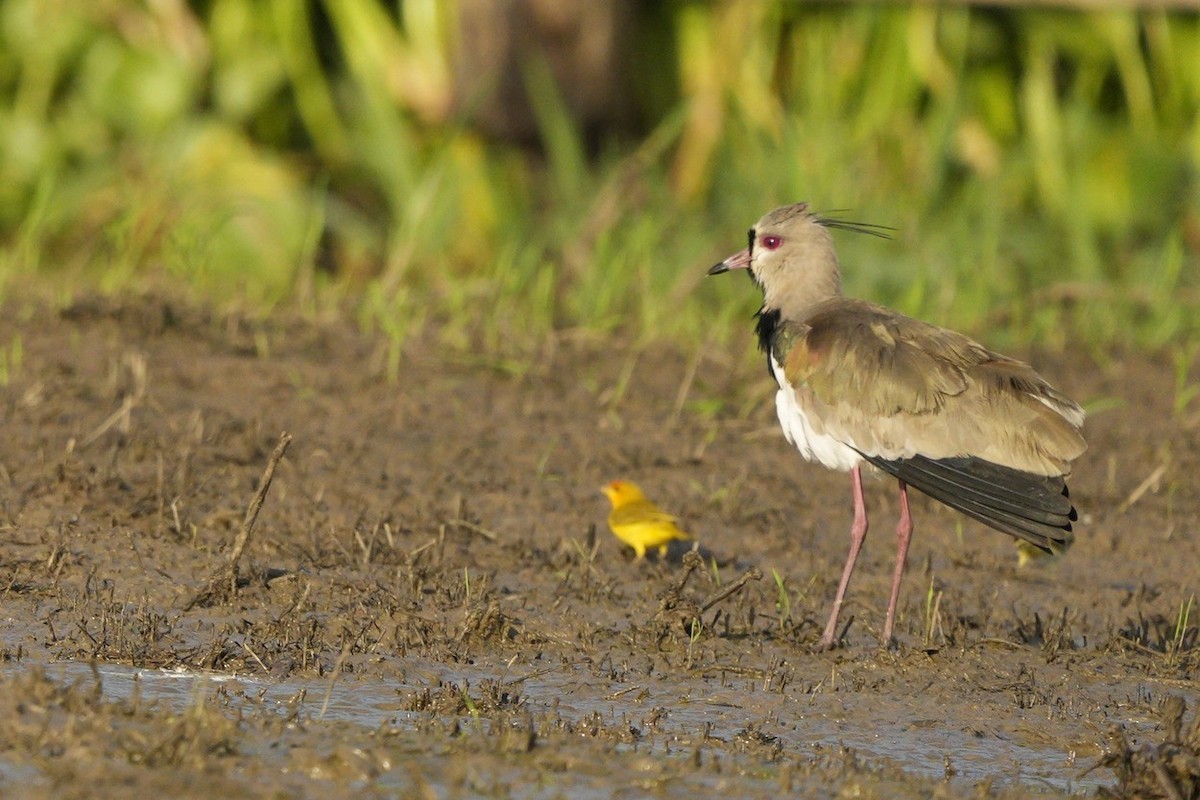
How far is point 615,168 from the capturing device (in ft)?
26.9

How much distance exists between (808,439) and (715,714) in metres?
1.17

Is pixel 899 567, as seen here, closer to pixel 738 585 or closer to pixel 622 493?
pixel 738 585

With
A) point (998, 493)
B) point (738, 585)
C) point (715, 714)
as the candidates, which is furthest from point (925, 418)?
point (715, 714)

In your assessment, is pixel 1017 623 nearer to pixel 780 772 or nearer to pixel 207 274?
pixel 780 772

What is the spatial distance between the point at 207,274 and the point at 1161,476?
3.93 m

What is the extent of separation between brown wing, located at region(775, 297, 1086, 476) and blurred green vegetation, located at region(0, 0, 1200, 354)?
A: 201 centimetres

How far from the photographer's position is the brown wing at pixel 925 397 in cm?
455

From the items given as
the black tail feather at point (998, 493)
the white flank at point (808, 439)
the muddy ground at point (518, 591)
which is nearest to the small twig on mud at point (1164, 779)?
the muddy ground at point (518, 591)

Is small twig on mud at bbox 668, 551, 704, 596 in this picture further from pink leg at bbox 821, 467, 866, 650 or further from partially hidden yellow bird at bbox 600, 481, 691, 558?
partially hidden yellow bird at bbox 600, 481, 691, 558

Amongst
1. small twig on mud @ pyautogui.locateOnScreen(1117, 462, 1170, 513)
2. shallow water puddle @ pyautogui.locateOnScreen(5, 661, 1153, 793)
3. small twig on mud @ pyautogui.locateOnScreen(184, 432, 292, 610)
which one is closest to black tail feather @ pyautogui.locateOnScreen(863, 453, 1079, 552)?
shallow water puddle @ pyautogui.locateOnScreen(5, 661, 1153, 793)

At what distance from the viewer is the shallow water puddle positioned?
363 centimetres

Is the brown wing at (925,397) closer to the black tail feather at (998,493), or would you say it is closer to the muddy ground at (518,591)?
the black tail feather at (998,493)

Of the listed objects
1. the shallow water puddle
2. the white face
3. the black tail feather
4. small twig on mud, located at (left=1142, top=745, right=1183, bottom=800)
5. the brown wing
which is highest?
the white face

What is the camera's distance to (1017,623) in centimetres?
473
